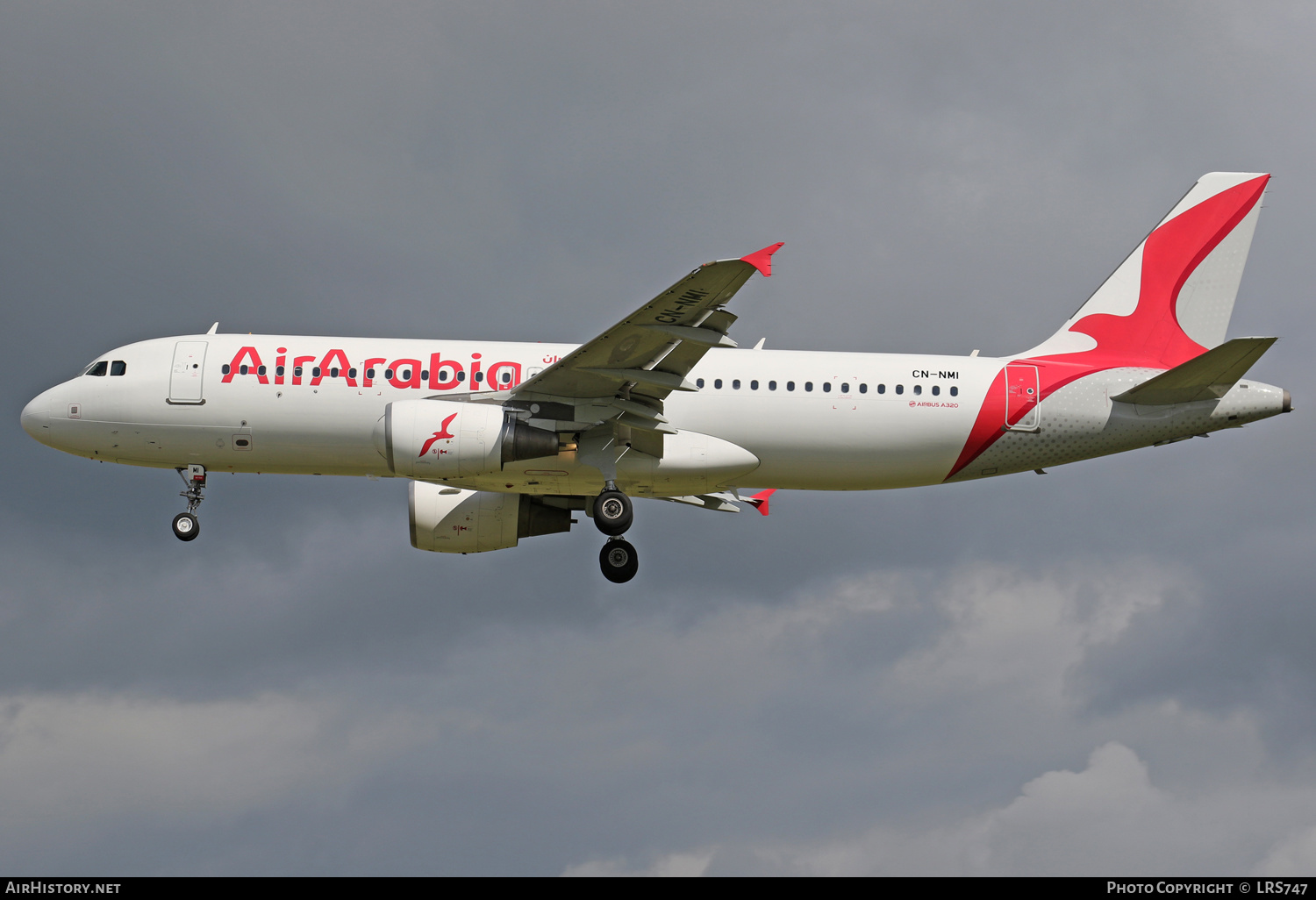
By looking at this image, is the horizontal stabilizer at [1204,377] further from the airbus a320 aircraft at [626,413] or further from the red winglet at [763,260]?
the red winglet at [763,260]

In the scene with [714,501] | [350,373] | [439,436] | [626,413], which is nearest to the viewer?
[439,436]

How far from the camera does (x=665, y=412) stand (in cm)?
3006

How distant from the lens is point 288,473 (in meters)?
30.8

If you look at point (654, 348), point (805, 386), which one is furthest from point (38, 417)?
point (805, 386)

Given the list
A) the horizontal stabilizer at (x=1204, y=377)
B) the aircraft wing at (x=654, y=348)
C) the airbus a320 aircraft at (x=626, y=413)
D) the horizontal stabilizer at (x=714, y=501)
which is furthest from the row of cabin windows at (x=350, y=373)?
the horizontal stabilizer at (x=1204, y=377)

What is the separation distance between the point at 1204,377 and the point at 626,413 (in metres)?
13.0

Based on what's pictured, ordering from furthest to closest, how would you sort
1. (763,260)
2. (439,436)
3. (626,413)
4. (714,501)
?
(714,501) < (626,413) < (439,436) < (763,260)

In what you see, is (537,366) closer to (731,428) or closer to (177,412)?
(731,428)

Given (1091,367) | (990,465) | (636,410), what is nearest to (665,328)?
(636,410)

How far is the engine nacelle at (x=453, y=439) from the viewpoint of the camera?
90.8 ft

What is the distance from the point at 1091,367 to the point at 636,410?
→ 442 inches

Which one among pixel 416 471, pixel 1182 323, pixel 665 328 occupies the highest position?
pixel 1182 323

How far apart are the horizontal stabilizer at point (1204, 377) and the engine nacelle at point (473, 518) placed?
14633 millimetres

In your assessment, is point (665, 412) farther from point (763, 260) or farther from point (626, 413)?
point (763, 260)
